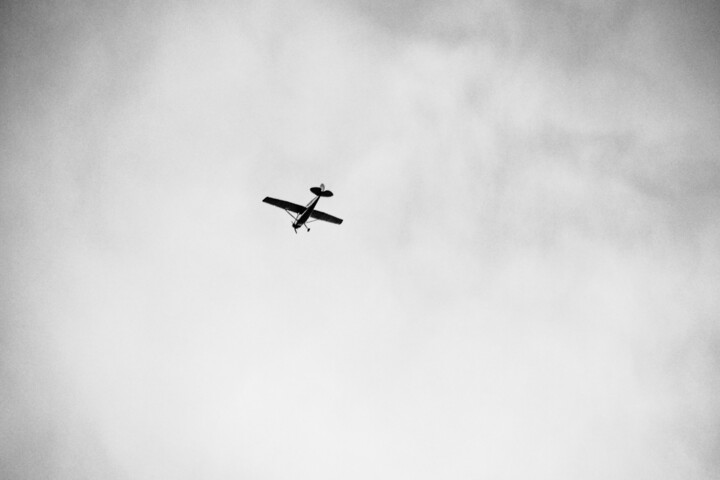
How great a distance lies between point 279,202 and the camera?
205 feet

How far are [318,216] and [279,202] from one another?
6.73 m

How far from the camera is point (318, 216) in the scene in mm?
65438
